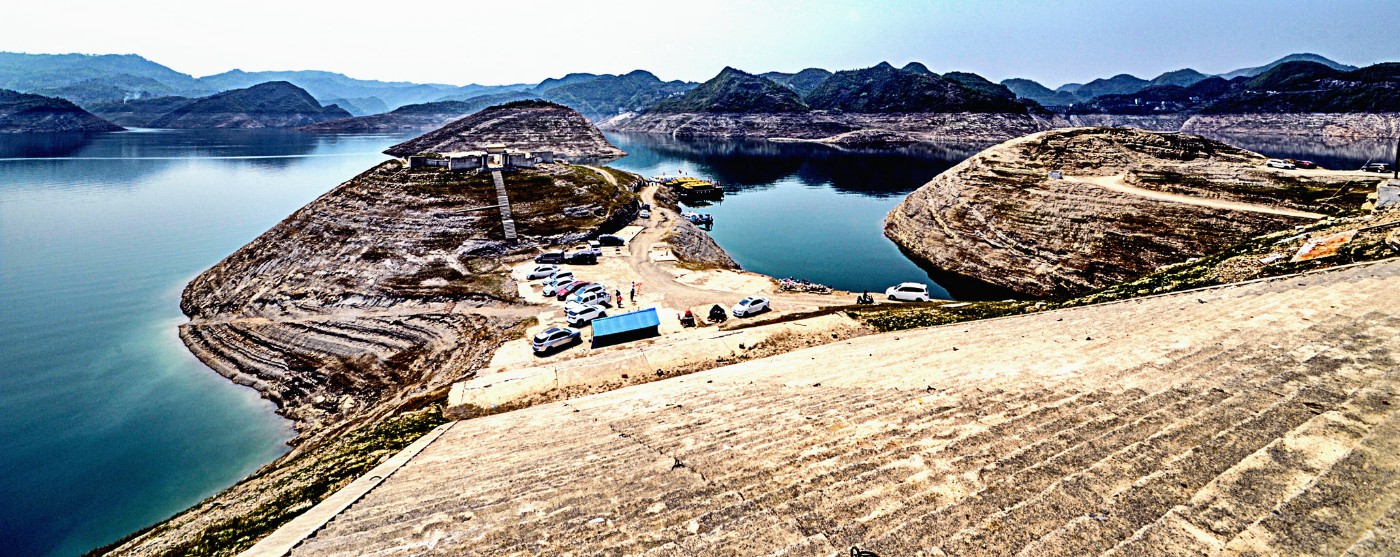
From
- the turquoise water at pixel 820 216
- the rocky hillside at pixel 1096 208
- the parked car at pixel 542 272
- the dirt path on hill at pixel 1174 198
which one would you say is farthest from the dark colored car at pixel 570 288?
the dirt path on hill at pixel 1174 198

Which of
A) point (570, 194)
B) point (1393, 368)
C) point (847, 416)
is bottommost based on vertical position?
point (847, 416)

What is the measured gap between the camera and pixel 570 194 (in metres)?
79.3

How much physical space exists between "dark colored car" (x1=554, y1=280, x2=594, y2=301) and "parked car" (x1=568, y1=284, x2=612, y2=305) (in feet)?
4.73

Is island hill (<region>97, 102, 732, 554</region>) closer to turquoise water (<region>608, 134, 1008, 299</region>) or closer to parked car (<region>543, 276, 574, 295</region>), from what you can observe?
parked car (<region>543, 276, 574, 295</region>)

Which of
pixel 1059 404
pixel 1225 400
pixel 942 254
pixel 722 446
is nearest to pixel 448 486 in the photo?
pixel 722 446

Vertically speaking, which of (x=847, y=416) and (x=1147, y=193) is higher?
(x=1147, y=193)

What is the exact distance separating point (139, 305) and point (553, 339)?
177 ft

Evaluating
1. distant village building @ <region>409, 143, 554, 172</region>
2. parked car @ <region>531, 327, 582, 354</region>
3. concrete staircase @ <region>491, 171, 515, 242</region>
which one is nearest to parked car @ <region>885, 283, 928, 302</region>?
parked car @ <region>531, 327, 582, 354</region>

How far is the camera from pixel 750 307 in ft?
138

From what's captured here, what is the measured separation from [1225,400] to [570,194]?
Result: 7311 cm

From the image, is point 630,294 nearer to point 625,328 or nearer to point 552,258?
point 625,328

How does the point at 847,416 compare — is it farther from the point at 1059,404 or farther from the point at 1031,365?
the point at 1031,365

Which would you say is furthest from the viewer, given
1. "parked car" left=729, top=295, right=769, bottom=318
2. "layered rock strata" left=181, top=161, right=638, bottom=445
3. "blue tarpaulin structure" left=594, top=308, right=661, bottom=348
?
"layered rock strata" left=181, top=161, right=638, bottom=445

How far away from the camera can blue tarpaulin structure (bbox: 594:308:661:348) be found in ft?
119
